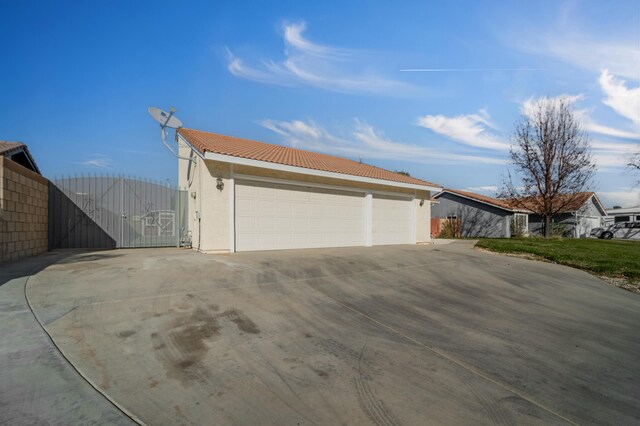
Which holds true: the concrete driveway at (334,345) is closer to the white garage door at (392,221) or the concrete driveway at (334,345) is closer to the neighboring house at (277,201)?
the neighboring house at (277,201)

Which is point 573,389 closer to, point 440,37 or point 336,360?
point 336,360

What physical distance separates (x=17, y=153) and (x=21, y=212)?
3.48 m

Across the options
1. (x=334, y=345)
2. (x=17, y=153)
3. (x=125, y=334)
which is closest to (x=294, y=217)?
(x=334, y=345)

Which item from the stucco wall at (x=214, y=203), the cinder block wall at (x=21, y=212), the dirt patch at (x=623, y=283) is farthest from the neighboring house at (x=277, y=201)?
the dirt patch at (x=623, y=283)

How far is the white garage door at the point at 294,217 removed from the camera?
32.9 feet

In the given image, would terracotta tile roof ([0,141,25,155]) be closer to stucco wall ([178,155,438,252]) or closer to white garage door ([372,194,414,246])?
stucco wall ([178,155,438,252])

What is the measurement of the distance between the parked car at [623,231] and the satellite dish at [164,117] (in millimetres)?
37227

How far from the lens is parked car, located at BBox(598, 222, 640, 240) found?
29.4 metres

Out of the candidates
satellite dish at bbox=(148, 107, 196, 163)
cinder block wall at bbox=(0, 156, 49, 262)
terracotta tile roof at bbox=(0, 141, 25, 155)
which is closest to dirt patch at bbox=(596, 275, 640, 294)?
satellite dish at bbox=(148, 107, 196, 163)

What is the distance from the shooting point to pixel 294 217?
1108cm

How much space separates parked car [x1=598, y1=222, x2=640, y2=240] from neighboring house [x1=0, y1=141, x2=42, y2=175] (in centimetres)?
4120

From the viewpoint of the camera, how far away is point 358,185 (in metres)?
13.0

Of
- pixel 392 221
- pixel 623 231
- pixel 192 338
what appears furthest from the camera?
pixel 623 231

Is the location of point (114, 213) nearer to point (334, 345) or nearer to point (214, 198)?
point (214, 198)
